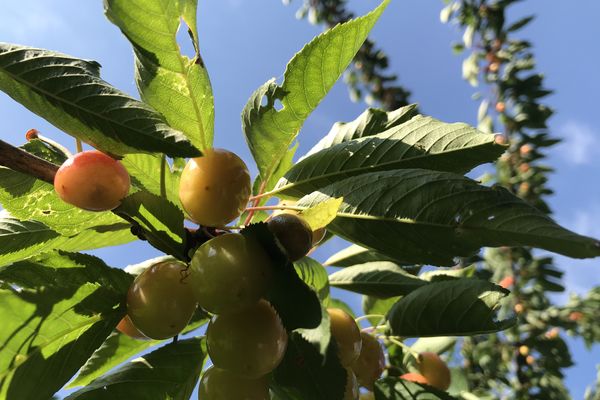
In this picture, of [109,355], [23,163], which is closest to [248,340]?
[23,163]

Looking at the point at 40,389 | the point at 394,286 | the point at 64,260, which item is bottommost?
the point at 40,389

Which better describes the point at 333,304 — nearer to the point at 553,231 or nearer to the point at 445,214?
the point at 445,214

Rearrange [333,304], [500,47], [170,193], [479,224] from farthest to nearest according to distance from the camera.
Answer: [500,47] → [333,304] → [170,193] → [479,224]

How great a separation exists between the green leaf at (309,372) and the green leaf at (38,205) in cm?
50

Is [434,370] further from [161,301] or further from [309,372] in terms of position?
[161,301]

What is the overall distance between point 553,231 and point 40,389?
887 millimetres

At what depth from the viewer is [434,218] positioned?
3.22 feet

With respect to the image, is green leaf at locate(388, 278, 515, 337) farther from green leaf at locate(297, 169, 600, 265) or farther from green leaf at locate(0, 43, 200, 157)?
green leaf at locate(0, 43, 200, 157)

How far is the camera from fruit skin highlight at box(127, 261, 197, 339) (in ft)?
3.09

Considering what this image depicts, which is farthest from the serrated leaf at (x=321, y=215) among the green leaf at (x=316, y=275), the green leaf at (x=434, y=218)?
the green leaf at (x=316, y=275)

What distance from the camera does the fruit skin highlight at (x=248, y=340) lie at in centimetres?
92

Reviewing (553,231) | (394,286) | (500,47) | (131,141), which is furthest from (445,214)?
(500,47)

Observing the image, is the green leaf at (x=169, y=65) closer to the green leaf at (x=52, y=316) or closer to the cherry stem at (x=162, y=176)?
the cherry stem at (x=162, y=176)

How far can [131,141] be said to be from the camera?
34.0 inches
